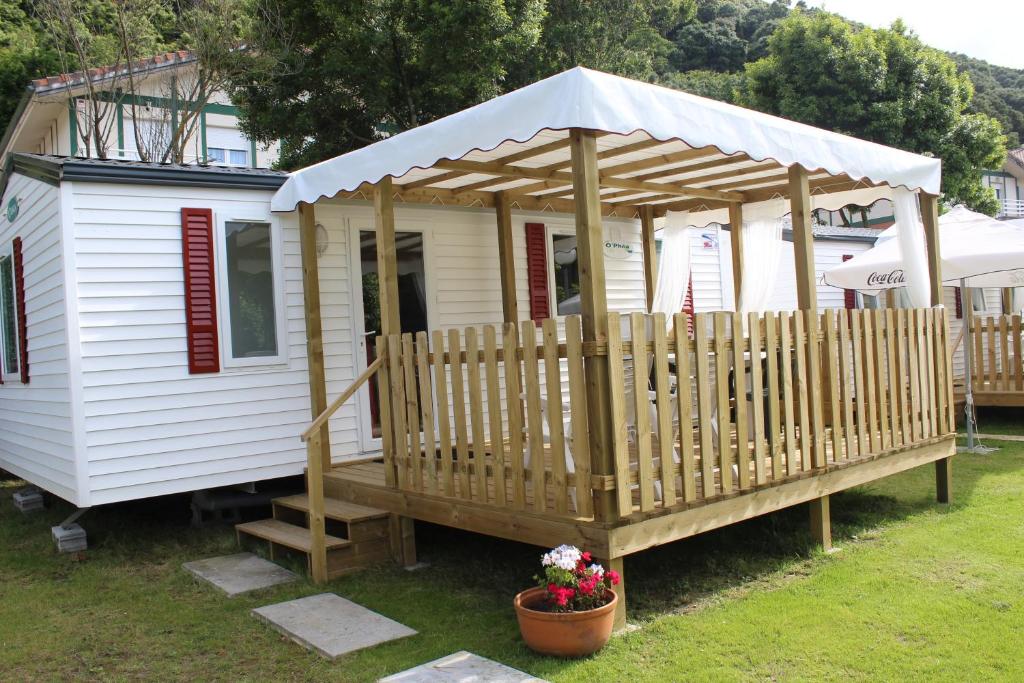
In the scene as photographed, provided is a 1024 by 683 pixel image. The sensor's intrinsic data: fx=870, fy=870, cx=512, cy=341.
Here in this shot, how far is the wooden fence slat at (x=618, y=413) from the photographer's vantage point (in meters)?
3.98

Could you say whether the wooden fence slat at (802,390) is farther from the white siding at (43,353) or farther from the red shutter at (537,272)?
the white siding at (43,353)

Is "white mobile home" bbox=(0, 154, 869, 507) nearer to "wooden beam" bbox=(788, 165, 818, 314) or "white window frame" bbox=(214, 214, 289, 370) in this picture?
"white window frame" bbox=(214, 214, 289, 370)

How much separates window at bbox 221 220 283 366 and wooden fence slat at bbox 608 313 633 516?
3.30 metres

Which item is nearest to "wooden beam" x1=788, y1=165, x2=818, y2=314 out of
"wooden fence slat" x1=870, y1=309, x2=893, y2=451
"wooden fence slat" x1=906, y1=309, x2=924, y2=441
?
"wooden fence slat" x1=870, y1=309, x2=893, y2=451

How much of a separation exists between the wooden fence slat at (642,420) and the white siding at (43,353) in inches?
151

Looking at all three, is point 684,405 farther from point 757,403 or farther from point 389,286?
point 389,286

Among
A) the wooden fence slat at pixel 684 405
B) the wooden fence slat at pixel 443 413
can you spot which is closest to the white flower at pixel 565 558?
the wooden fence slat at pixel 684 405

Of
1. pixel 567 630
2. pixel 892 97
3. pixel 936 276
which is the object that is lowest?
pixel 567 630

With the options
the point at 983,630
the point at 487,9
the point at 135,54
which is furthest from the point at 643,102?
the point at 135,54

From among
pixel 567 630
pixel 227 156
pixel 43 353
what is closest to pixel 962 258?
pixel 567 630

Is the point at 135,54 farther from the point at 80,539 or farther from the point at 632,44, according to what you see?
the point at 80,539

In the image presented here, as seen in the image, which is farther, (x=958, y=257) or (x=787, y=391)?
(x=958, y=257)

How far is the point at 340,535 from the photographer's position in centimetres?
584

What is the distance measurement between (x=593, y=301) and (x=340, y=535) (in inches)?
111
